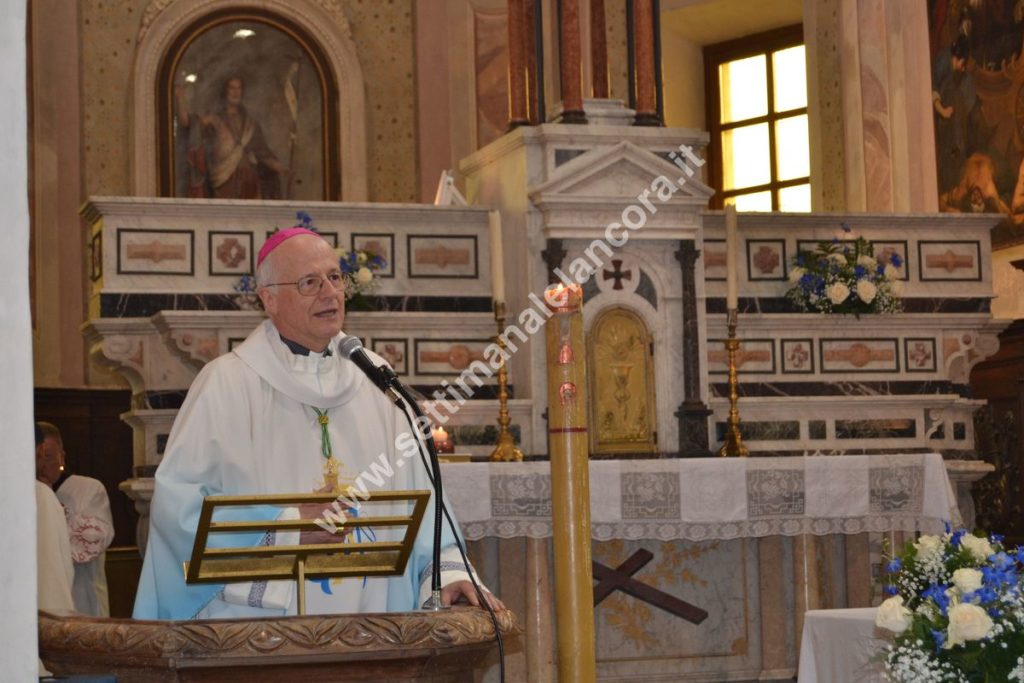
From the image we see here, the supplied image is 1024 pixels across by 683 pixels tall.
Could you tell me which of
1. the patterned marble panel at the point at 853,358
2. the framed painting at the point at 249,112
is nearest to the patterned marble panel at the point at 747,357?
the patterned marble panel at the point at 853,358

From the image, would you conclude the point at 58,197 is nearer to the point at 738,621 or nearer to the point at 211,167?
the point at 211,167

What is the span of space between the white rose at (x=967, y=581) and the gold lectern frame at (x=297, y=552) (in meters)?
1.34

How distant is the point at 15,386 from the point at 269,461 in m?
2.47

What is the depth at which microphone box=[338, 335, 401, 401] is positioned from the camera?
3.49 metres

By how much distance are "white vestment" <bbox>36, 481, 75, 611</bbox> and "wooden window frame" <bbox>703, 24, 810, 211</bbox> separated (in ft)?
30.1

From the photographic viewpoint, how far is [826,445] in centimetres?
1006

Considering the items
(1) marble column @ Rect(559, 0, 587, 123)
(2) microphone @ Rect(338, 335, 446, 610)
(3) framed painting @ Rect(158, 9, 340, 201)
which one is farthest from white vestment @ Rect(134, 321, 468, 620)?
(3) framed painting @ Rect(158, 9, 340, 201)

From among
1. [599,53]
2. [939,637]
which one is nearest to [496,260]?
[599,53]

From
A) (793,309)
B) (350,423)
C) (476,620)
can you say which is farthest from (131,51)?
(476,620)

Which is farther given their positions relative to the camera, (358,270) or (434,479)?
(358,270)

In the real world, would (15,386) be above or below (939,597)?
above

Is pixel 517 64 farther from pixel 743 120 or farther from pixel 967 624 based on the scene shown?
pixel 967 624

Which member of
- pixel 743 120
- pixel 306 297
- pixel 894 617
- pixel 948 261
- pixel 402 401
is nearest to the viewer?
pixel 402 401

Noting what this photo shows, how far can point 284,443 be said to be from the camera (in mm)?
4570
